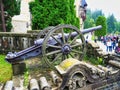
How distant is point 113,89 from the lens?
6.66 metres

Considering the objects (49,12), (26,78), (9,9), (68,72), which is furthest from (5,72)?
(9,9)

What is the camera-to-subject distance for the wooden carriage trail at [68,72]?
582cm

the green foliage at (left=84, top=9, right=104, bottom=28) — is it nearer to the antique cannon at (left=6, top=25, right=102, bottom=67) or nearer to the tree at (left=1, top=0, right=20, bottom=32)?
the tree at (left=1, top=0, right=20, bottom=32)

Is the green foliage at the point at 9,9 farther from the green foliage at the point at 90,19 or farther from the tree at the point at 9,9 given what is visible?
Result: the green foliage at the point at 90,19

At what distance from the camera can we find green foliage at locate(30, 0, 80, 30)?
16.7 m

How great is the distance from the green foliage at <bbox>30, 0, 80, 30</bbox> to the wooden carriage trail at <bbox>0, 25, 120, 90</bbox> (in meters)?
7.63

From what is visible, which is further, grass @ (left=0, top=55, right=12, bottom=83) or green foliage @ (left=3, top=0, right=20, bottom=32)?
green foliage @ (left=3, top=0, right=20, bottom=32)

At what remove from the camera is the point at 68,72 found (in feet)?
18.7

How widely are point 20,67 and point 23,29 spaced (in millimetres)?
18725

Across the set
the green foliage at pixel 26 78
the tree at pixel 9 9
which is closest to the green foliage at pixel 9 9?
the tree at pixel 9 9

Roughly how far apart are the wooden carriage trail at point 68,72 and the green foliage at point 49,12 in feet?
25.0

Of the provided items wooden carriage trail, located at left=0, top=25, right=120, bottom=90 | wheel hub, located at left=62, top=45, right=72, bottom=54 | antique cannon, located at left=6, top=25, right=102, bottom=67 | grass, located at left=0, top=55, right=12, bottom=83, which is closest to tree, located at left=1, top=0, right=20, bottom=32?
grass, located at left=0, top=55, right=12, bottom=83

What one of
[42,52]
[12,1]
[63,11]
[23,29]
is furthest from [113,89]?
[23,29]

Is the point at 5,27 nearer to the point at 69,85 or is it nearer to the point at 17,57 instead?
the point at 17,57
